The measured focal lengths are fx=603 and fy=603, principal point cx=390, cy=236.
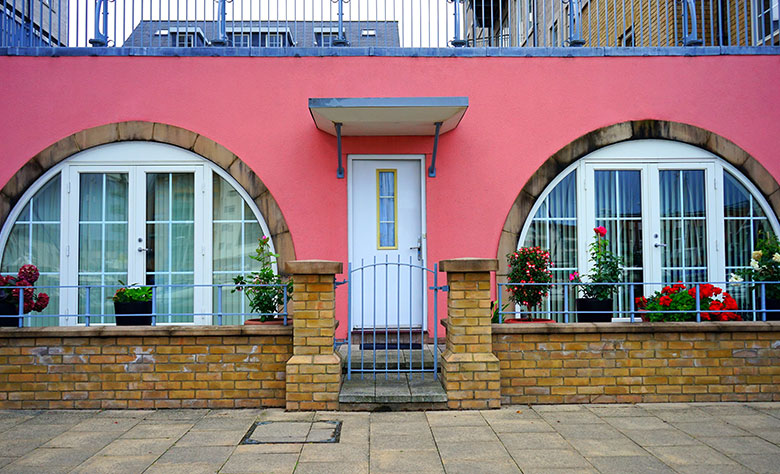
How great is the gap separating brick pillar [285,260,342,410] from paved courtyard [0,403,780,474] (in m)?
0.17

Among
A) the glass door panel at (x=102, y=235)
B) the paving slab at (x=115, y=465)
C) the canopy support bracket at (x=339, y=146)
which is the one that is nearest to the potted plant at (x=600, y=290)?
the canopy support bracket at (x=339, y=146)

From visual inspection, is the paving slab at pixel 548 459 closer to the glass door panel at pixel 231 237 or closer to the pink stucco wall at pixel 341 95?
the pink stucco wall at pixel 341 95

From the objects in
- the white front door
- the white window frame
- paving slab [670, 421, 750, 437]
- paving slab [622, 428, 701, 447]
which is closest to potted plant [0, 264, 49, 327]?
the white front door

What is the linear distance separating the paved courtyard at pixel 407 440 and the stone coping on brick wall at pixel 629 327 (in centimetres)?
64

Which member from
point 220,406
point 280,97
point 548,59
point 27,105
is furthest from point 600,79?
point 27,105

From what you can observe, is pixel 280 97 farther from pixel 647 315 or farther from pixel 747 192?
pixel 747 192

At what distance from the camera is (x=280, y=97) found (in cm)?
688

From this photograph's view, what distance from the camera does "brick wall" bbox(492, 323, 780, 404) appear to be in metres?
5.20

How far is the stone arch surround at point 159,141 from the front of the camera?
678 centimetres

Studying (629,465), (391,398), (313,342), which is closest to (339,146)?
(313,342)

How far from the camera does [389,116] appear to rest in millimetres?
6090

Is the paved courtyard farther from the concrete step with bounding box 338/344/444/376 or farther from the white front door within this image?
the white front door

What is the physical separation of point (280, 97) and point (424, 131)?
5.56ft

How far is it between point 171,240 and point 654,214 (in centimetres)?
556
